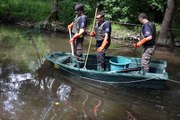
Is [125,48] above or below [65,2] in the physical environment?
below

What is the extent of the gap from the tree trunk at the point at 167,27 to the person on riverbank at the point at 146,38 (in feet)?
22.7

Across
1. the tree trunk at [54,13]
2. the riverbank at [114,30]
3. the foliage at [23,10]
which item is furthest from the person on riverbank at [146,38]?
the foliage at [23,10]

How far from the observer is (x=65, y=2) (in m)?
19.9

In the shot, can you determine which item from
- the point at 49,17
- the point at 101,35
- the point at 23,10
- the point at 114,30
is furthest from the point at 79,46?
the point at 23,10

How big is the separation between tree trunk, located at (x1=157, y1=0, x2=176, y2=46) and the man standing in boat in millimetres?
6801

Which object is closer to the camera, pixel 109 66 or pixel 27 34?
pixel 109 66

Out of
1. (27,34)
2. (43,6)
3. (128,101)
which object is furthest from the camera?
(43,6)

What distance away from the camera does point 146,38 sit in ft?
29.9

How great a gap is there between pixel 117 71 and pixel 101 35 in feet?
3.91

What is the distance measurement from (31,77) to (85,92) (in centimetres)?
202

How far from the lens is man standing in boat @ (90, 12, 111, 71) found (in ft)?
31.8

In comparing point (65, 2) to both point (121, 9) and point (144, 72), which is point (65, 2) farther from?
point (144, 72)

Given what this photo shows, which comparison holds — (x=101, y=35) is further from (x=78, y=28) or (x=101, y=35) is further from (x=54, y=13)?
(x=54, y=13)

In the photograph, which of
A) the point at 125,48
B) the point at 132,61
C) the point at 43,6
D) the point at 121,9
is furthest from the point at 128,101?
the point at 43,6
